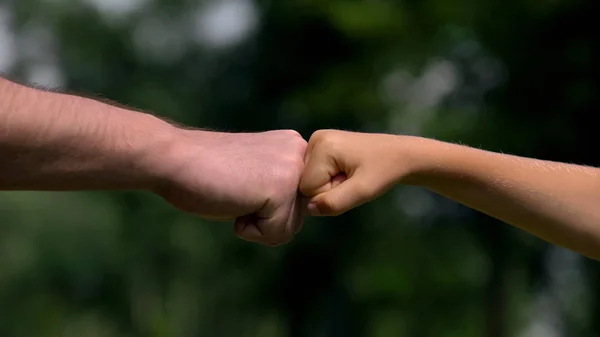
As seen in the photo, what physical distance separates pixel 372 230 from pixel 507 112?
4.89ft

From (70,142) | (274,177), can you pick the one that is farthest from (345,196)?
(70,142)

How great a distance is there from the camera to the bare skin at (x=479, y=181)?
1.17 meters

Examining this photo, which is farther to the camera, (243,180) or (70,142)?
(243,180)

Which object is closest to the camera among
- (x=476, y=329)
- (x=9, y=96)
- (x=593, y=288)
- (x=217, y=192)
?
(x=9, y=96)

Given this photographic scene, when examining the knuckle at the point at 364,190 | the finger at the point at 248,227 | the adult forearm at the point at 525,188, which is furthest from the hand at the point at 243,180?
the adult forearm at the point at 525,188

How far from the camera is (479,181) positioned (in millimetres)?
1171

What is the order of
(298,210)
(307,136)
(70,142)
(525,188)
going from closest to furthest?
1. (70,142)
2. (525,188)
3. (298,210)
4. (307,136)

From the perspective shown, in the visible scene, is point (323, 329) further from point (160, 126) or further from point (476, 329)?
point (160, 126)

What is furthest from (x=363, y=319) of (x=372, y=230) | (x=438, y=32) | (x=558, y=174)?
(x=558, y=174)

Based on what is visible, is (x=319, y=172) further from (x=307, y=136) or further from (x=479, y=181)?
(x=307, y=136)

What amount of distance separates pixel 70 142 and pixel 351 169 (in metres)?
0.44

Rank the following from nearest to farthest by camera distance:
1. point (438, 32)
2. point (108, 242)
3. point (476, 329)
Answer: point (438, 32) → point (476, 329) → point (108, 242)

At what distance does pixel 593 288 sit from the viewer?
5.62 meters

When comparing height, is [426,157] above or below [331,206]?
above
